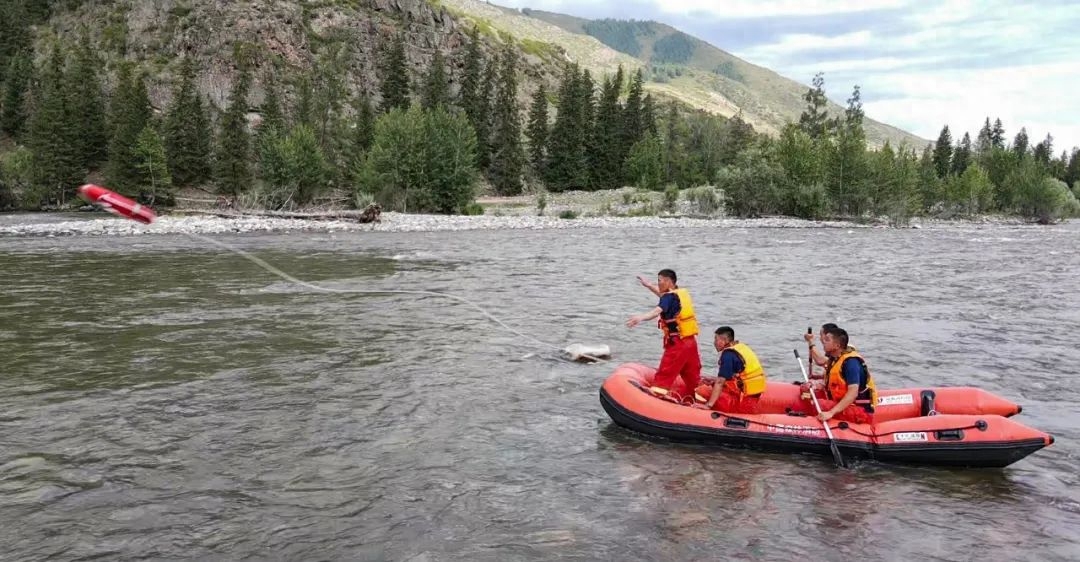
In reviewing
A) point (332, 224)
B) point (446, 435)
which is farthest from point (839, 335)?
point (332, 224)

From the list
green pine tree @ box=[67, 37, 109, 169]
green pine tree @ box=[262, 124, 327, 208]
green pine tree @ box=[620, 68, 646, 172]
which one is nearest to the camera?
green pine tree @ box=[262, 124, 327, 208]

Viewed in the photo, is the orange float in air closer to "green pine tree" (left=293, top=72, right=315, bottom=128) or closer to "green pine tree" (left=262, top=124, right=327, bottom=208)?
"green pine tree" (left=262, top=124, right=327, bottom=208)

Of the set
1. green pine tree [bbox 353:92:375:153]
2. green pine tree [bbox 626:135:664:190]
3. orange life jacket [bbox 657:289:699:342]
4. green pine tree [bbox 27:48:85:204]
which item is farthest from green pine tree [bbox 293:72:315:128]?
orange life jacket [bbox 657:289:699:342]

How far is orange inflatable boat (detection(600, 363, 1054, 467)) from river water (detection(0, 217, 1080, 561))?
250 millimetres

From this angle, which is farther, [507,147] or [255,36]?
[255,36]

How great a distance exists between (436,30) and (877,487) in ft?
396

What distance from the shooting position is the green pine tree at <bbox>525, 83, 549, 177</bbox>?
304 feet

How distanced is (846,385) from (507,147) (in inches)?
3210

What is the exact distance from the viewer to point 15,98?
86688mm

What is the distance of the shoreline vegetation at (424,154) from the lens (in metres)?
57.2

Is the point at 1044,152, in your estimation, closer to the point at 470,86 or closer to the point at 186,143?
the point at 470,86

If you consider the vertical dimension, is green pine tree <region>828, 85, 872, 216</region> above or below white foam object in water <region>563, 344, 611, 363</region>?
above

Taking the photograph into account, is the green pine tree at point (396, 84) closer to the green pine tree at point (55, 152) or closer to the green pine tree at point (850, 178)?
the green pine tree at point (55, 152)

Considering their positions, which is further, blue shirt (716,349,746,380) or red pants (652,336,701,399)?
red pants (652,336,701,399)
